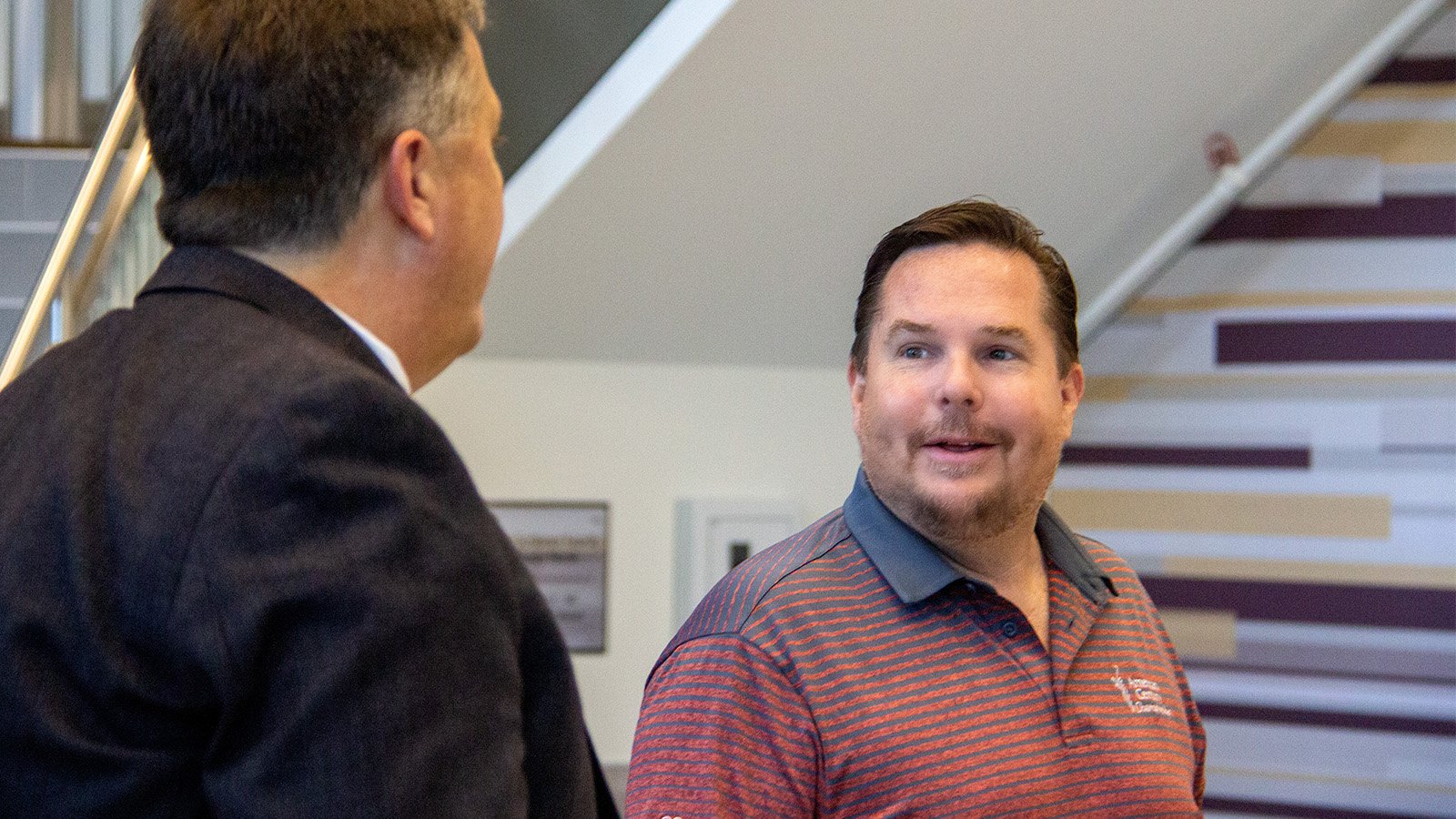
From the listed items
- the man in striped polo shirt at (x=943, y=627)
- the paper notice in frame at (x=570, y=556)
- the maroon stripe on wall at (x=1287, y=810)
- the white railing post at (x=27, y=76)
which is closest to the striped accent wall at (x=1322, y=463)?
the maroon stripe on wall at (x=1287, y=810)

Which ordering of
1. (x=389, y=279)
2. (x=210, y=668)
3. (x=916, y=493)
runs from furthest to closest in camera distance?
(x=916, y=493), (x=389, y=279), (x=210, y=668)

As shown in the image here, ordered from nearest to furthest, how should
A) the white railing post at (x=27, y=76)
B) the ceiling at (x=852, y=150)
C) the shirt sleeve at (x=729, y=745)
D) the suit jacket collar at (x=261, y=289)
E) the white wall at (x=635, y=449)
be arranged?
1. the suit jacket collar at (x=261, y=289)
2. the shirt sleeve at (x=729, y=745)
3. the ceiling at (x=852, y=150)
4. the white wall at (x=635, y=449)
5. the white railing post at (x=27, y=76)

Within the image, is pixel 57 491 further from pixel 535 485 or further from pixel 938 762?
pixel 535 485

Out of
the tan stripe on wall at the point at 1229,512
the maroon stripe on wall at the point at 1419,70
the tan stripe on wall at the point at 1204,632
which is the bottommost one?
the tan stripe on wall at the point at 1204,632

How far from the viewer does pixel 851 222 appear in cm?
290

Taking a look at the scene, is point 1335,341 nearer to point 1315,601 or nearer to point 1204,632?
point 1315,601

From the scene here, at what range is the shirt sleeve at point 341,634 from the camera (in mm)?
708

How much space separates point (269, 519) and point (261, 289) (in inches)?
6.5

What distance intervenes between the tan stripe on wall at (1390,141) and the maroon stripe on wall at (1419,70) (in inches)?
3.7

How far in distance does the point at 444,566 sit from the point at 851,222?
223cm

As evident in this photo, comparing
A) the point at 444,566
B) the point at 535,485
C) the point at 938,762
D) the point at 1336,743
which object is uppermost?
the point at 444,566

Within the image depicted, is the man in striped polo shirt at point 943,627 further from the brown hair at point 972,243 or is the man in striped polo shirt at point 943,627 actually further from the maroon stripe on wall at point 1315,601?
the maroon stripe on wall at point 1315,601

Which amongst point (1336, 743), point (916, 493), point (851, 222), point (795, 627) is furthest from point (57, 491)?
point (1336, 743)

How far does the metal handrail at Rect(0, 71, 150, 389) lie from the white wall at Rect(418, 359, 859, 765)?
2.52 feet
